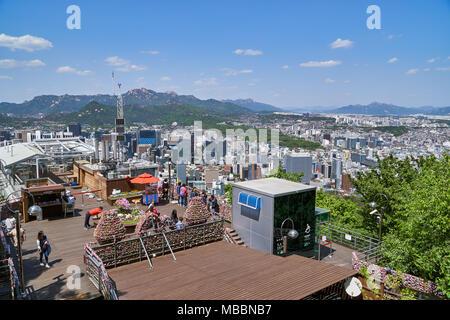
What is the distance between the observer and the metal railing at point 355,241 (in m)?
12.3

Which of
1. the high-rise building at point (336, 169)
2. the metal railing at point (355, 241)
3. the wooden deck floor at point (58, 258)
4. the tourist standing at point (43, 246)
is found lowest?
the high-rise building at point (336, 169)

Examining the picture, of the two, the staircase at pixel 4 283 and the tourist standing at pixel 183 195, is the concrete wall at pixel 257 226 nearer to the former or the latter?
the tourist standing at pixel 183 195

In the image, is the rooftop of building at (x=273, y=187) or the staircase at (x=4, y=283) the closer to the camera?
the staircase at (x=4, y=283)

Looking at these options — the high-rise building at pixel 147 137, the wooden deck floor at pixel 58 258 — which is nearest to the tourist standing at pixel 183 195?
the wooden deck floor at pixel 58 258

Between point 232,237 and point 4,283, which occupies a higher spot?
point 4,283

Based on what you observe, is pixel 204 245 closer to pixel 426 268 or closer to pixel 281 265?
pixel 281 265

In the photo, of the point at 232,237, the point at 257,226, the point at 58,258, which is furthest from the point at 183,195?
the point at 58,258

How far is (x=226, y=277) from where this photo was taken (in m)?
7.46

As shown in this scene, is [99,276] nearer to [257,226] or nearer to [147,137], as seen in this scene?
[257,226]

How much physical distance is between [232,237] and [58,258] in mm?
5605

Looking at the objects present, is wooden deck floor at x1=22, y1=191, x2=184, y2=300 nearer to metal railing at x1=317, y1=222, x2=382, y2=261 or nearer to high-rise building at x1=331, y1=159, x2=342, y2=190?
metal railing at x1=317, y1=222, x2=382, y2=261

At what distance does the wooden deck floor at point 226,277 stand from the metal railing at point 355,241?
483 centimetres

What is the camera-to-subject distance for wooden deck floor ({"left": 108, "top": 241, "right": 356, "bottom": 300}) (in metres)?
6.56
